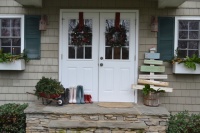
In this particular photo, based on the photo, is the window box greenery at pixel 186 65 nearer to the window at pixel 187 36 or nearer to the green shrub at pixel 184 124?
the window at pixel 187 36

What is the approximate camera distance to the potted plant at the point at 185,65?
5.56m

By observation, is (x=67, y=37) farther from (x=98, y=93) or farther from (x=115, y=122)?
(x=115, y=122)

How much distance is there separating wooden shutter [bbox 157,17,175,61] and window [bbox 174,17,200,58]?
0.13 metres

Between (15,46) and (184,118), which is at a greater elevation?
(15,46)

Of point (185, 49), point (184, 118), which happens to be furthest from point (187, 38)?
point (184, 118)

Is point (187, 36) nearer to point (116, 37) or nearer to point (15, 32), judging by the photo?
point (116, 37)

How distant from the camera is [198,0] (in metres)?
5.81

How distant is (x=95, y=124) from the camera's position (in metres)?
4.66

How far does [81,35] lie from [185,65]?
2.21 m

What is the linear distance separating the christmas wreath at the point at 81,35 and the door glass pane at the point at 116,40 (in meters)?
0.38

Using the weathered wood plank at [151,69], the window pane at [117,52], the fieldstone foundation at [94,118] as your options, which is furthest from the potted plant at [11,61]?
the weathered wood plank at [151,69]

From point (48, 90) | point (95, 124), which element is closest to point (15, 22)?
point (48, 90)

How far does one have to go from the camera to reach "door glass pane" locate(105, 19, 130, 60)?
580 cm

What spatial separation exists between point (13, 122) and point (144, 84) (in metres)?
2.64
